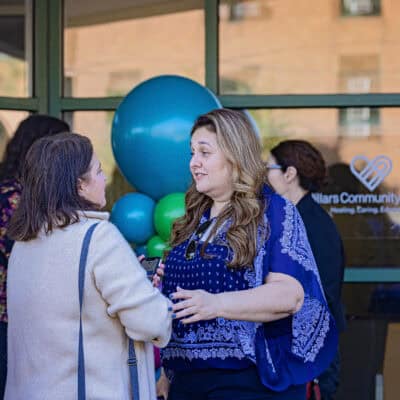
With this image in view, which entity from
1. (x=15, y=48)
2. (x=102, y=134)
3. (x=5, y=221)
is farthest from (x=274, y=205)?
(x=15, y=48)

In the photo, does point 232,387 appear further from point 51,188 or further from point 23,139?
point 23,139

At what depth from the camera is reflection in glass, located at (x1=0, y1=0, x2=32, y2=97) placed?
19.7 ft

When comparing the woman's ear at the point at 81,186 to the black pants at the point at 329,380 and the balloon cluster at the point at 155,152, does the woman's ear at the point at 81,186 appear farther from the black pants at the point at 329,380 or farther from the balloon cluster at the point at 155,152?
the black pants at the point at 329,380

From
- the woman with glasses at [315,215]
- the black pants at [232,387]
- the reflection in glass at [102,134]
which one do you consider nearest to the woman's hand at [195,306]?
the black pants at [232,387]

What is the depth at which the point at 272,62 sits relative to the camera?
5891 millimetres

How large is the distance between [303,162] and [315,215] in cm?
32

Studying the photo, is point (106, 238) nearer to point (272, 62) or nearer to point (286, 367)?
point (286, 367)

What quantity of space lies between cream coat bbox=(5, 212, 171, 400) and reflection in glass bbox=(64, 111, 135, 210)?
3.37 metres

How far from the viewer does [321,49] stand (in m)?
5.86

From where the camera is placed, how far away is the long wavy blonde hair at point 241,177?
284 centimetres

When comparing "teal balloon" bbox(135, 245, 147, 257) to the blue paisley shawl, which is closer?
the blue paisley shawl

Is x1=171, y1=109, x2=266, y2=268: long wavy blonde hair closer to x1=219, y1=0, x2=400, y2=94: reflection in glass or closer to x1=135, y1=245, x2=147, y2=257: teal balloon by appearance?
x1=135, y1=245, x2=147, y2=257: teal balloon

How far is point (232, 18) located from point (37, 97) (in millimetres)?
1352

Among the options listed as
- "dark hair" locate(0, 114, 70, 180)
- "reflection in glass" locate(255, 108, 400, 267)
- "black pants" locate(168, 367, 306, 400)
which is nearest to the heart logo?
"reflection in glass" locate(255, 108, 400, 267)
